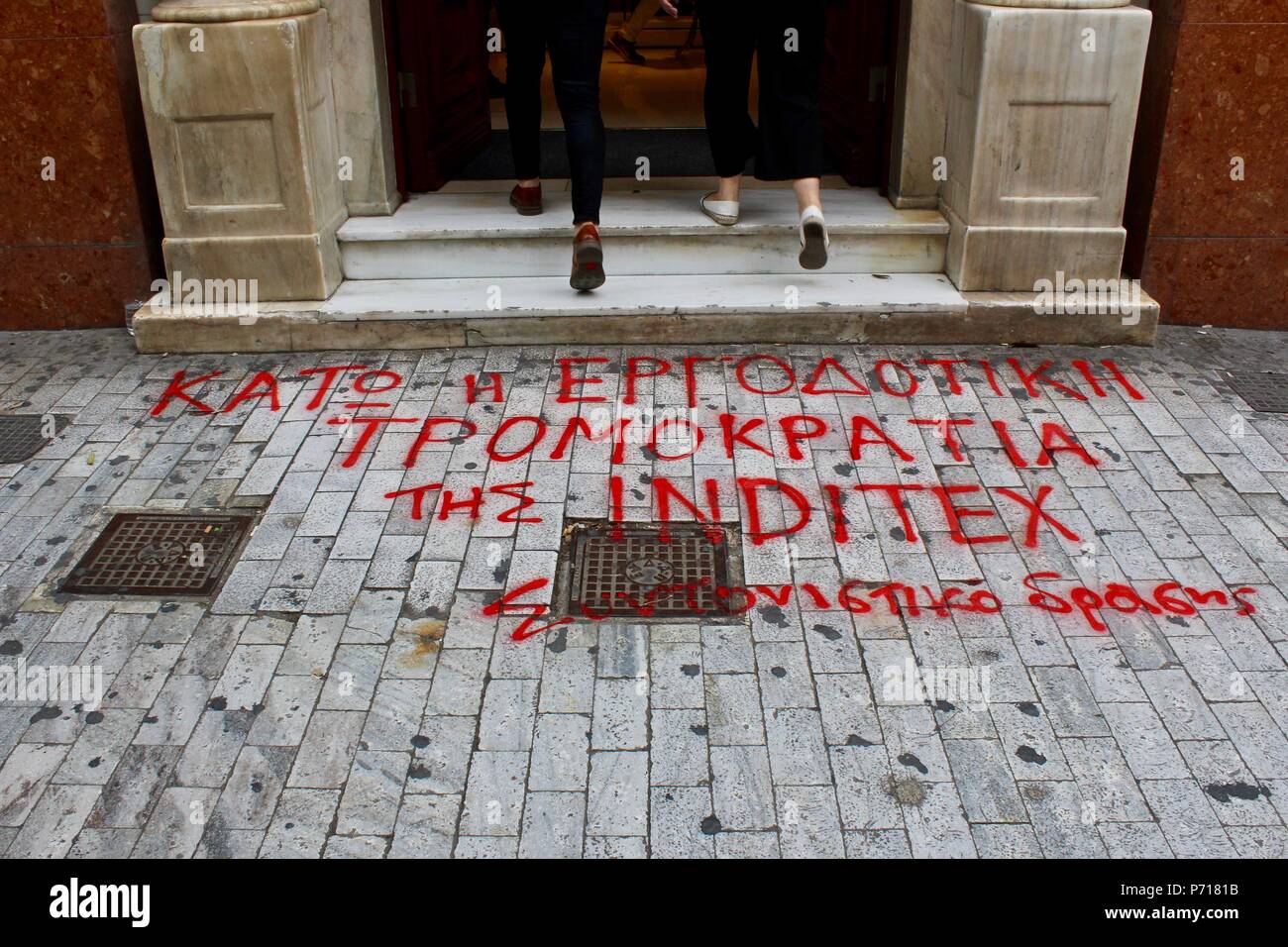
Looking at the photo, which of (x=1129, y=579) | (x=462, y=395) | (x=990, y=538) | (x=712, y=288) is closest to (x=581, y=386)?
(x=462, y=395)

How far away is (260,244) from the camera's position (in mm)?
5531

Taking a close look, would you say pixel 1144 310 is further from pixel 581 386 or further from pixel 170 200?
pixel 170 200

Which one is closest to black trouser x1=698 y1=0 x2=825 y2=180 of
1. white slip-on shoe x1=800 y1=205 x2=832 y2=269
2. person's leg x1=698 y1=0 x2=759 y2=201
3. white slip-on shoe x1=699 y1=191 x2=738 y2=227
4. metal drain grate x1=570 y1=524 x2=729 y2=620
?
person's leg x1=698 y1=0 x2=759 y2=201

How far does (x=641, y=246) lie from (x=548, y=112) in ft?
9.08

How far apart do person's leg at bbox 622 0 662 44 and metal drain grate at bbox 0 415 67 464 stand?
6.55 m

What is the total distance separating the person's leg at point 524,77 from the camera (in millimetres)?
5472

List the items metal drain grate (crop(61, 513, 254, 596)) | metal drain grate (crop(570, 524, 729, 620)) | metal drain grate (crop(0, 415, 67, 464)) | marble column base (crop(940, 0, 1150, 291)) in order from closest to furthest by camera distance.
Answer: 1. metal drain grate (crop(570, 524, 729, 620))
2. metal drain grate (crop(61, 513, 254, 596))
3. metal drain grate (crop(0, 415, 67, 464))
4. marble column base (crop(940, 0, 1150, 291))

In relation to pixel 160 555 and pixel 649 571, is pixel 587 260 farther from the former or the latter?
pixel 160 555

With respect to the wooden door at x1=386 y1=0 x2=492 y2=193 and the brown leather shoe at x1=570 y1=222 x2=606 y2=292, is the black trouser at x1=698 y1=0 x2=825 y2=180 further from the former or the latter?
the wooden door at x1=386 y1=0 x2=492 y2=193

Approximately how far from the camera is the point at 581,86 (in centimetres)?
525

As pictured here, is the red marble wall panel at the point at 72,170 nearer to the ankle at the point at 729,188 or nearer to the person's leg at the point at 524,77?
the person's leg at the point at 524,77

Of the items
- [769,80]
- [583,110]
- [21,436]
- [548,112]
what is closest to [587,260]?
[583,110]

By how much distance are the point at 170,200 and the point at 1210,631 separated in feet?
15.3

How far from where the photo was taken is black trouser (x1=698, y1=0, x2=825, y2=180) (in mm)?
5324
